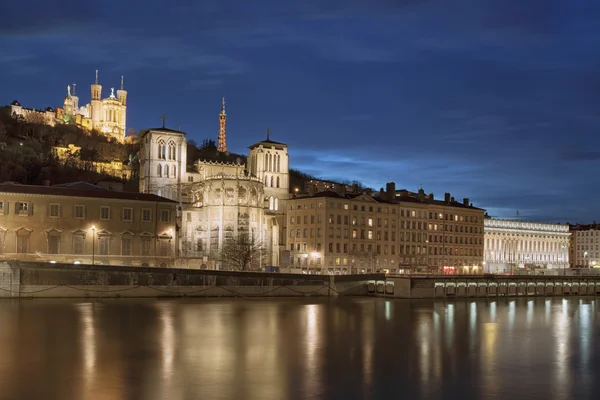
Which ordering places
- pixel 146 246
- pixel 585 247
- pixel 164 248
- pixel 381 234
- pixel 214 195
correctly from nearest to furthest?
1. pixel 146 246
2. pixel 164 248
3. pixel 214 195
4. pixel 381 234
5. pixel 585 247

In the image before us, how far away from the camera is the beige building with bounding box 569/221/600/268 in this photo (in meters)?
172

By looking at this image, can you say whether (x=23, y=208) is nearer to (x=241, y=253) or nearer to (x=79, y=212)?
(x=79, y=212)

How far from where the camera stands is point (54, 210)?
233 ft

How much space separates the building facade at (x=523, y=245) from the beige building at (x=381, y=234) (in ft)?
44.6

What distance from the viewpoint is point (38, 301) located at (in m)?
57.5

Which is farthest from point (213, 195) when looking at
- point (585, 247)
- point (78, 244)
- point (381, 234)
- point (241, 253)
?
point (585, 247)

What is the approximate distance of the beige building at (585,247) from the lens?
172 m

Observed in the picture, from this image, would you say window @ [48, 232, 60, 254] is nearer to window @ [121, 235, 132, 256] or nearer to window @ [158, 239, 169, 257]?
window @ [121, 235, 132, 256]

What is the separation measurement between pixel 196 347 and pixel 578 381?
1758 centimetres

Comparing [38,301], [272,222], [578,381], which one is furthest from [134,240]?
[578,381]

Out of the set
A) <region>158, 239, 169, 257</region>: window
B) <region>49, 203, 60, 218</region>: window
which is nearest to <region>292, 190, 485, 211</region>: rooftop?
<region>158, 239, 169, 257</region>: window

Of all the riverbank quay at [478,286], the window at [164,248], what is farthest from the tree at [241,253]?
the riverbank quay at [478,286]

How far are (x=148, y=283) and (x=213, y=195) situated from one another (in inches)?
1435

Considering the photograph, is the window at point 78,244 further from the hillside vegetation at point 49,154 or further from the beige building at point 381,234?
the hillside vegetation at point 49,154
